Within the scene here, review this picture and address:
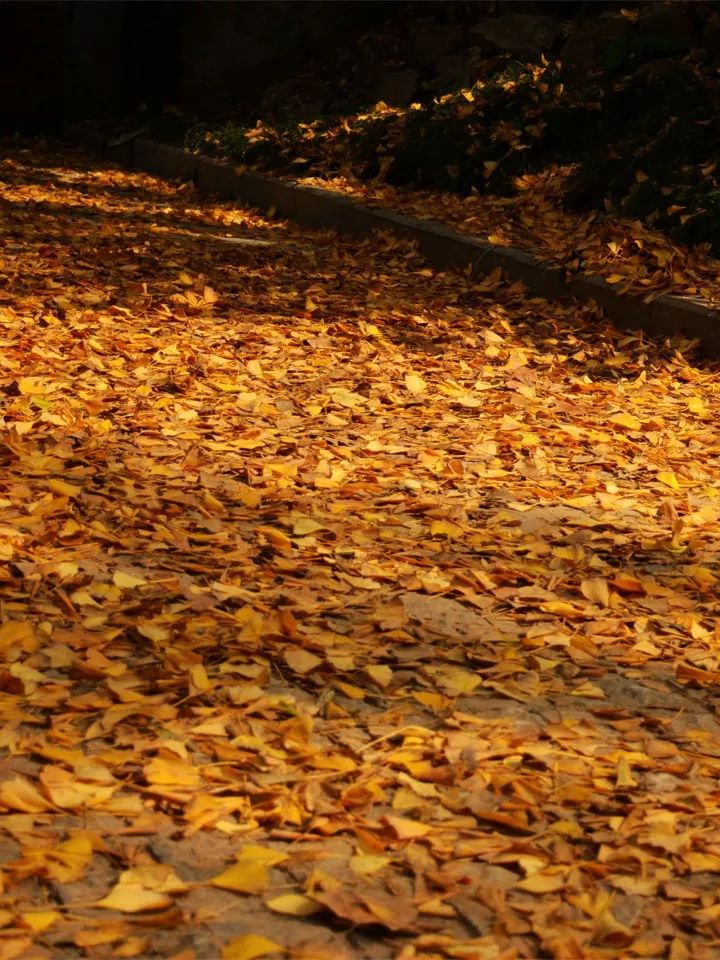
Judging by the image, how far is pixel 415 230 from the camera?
8.65m

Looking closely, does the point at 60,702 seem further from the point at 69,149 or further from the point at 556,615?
the point at 69,149

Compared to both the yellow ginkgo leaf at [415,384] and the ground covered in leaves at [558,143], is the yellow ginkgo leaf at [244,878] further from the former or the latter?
the ground covered in leaves at [558,143]

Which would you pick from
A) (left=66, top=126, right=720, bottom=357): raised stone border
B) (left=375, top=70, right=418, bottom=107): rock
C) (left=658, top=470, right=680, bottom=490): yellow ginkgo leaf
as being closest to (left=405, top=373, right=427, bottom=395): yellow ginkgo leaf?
(left=658, top=470, right=680, bottom=490): yellow ginkgo leaf

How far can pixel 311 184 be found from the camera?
403 inches

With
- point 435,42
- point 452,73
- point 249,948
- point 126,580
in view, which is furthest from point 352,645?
point 435,42

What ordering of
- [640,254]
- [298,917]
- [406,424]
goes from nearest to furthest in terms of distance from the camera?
[298,917] → [406,424] → [640,254]

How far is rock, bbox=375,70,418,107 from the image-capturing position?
11.6m

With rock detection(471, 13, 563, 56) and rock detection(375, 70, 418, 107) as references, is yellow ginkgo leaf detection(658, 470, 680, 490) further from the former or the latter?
rock detection(375, 70, 418, 107)

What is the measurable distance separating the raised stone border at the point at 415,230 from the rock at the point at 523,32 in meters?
2.31

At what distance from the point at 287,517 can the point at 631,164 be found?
5124mm

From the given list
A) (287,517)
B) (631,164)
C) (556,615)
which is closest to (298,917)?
(556,615)

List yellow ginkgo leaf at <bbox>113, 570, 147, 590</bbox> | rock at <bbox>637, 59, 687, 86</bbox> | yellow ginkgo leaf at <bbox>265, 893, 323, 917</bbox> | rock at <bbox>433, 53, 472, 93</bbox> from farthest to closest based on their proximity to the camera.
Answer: rock at <bbox>433, 53, 472, 93</bbox>, rock at <bbox>637, 59, 687, 86</bbox>, yellow ginkgo leaf at <bbox>113, 570, 147, 590</bbox>, yellow ginkgo leaf at <bbox>265, 893, 323, 917</bbox>

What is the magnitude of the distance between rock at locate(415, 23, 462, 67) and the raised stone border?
7.24ft

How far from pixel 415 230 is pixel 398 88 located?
360cm
